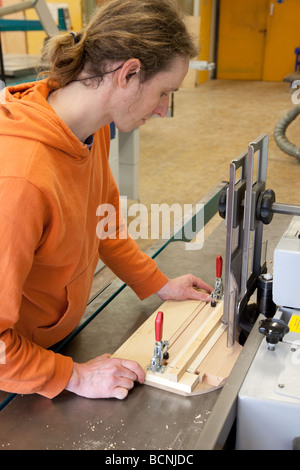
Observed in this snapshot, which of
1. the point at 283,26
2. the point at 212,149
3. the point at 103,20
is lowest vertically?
the point at 212,149

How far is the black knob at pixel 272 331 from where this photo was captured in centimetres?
90

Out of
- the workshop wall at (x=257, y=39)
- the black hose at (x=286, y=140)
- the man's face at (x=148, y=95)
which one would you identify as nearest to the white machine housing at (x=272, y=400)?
the man's face at (x=148, y=95)

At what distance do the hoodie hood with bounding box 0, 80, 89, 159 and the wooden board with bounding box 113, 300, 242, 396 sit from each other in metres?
0.43

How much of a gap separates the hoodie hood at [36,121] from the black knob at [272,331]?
18.9 inches

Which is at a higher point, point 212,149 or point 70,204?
point 70,204

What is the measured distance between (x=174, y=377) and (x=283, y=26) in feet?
32.1

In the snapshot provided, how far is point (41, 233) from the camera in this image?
0.85 m

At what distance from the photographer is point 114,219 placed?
1290 millimetres

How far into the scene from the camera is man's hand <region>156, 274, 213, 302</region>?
1281mm

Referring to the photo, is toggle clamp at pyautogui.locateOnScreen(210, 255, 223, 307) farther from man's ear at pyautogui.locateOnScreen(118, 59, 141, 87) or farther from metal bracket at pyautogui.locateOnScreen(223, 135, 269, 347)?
man's ear at pyautogui.locateOnScreen(118, 59, 141, 87)

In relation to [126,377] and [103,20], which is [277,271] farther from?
[103,20]

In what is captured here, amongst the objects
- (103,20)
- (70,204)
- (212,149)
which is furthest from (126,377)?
(212,149)

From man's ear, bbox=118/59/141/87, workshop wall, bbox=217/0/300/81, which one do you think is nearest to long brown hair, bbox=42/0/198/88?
man's ear, bbox=118/59/141/87

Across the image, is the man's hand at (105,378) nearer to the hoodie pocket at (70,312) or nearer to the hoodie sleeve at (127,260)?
the hoodie pocket at (70,312)
